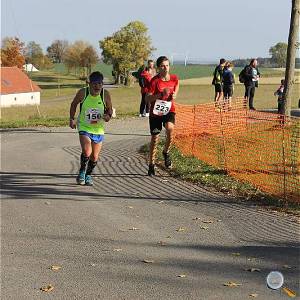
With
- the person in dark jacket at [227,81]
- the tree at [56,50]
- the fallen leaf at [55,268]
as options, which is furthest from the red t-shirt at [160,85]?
the tree at [56,50]

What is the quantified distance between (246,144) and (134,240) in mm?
6256

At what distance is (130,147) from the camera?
46.2 ft

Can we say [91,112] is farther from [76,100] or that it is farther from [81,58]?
[81,58]

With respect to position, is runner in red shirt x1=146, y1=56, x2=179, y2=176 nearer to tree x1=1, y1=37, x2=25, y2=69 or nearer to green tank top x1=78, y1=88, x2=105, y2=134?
green tank top x1=78, y1=88, x2=105, y2=134

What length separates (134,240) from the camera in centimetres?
626

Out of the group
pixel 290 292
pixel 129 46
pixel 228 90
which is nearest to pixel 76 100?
pixel 290 292

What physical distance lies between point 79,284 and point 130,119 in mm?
16668

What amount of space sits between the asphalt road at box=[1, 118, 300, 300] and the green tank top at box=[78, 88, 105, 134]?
0.93 metres

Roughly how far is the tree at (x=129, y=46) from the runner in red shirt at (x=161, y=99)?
10108 centimetres

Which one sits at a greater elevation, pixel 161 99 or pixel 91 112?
pixel 161 99

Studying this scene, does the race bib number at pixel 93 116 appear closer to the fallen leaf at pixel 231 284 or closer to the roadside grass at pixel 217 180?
the roadside grass at pixel 217 180

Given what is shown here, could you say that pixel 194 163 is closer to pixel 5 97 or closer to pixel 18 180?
pixel 18 180

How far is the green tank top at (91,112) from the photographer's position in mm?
9383

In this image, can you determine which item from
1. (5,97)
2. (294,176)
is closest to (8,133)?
(294,176)
